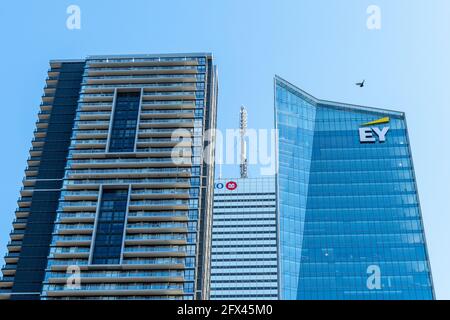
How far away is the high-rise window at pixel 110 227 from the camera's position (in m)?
122

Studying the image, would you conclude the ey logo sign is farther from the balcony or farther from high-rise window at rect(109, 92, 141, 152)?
high-rise window at rect(109, 92, 141, 152)

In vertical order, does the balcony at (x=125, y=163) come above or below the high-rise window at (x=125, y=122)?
below

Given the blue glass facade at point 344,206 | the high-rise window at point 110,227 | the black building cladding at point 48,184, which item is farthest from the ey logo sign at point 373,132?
the black building cladding at point 48,184

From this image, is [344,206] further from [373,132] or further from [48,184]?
[48,184]

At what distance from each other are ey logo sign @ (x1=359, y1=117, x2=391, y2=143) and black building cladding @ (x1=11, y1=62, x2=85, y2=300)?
7232cm

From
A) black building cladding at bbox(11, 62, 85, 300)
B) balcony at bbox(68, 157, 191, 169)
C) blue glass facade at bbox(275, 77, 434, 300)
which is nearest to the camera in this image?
blue glass facade at bbox(275, 77, 434, 300)

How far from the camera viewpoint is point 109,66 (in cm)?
15238

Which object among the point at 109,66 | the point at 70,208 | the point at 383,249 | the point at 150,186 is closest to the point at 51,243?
the point at 70,208

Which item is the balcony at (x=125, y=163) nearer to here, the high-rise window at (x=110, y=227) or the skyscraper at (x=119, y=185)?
the skyscraper at (x=119, y=185)

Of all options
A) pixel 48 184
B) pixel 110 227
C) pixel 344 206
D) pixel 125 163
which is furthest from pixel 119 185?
pixel 344 206

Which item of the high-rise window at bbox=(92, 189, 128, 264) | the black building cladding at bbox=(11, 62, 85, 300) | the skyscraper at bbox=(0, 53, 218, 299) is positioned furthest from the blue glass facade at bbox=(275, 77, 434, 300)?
the black building cladding at bbox=(11, 62, 85, 300)

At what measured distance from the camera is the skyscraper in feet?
390

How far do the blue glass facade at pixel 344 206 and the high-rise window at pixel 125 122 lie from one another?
35.2 metres
